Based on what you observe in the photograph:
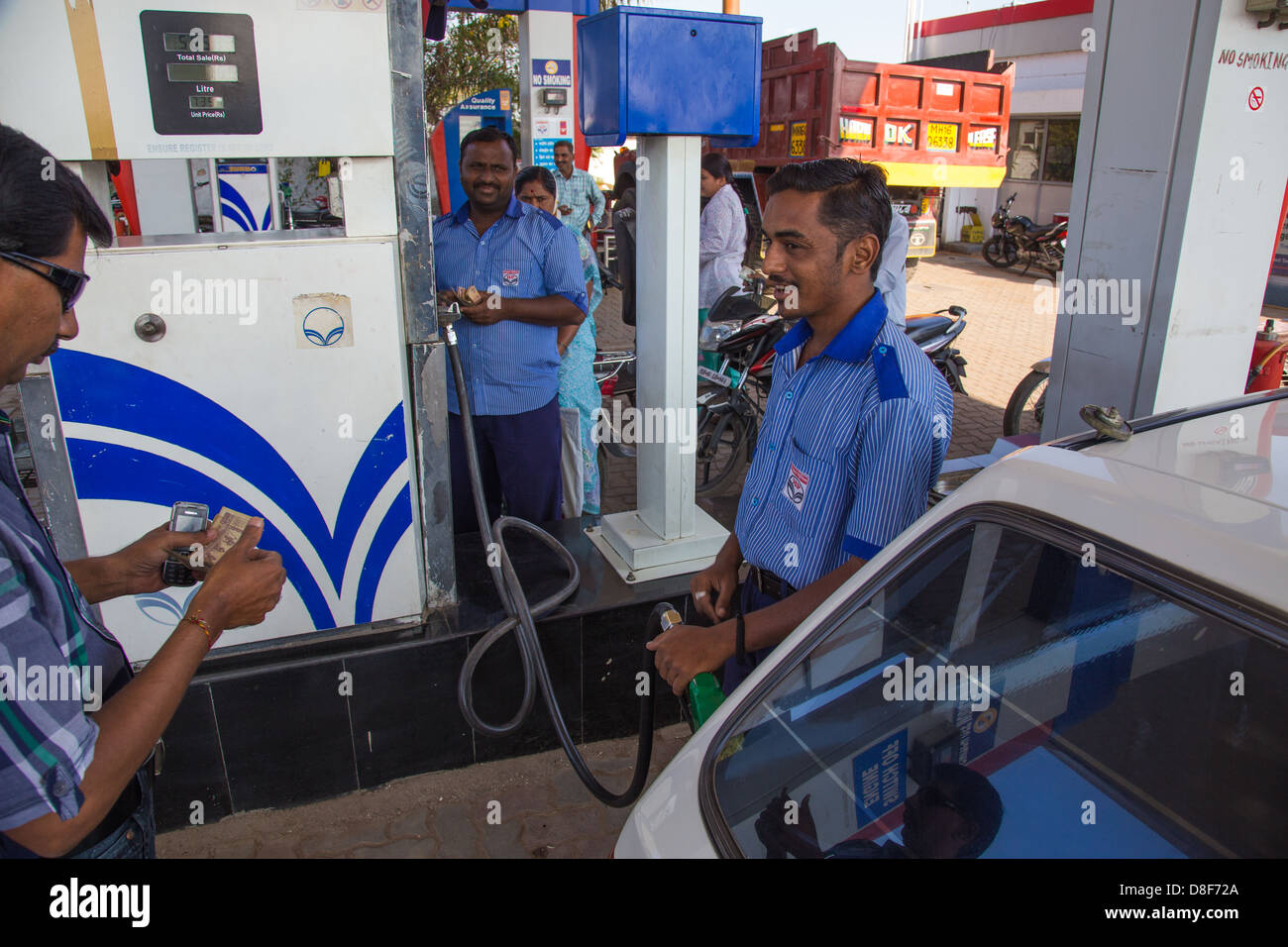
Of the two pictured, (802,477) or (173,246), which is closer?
(802,477)

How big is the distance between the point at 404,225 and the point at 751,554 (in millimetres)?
1494

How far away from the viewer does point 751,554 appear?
2.25 metres

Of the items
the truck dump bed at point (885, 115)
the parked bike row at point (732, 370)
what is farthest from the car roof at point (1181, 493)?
the truck dump bed at point (885, 115)

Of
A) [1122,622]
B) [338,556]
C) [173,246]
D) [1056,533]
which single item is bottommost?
[338,556]

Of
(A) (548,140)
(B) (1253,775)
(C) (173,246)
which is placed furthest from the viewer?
(A) (548,140)

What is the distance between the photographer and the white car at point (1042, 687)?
1063mm

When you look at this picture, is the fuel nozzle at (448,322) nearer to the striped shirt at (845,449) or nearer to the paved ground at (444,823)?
the striped shirt at (845,449)

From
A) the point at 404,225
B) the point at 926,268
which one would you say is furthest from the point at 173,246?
the point at 926,268

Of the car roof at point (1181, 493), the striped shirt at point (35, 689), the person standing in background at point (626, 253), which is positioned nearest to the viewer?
the car roof at point (1181, 493)

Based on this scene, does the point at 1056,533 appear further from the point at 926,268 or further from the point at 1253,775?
the point at 926,268

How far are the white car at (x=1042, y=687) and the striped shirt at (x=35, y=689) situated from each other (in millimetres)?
801

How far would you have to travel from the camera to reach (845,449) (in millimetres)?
1940

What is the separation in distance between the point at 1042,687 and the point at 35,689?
1321mm

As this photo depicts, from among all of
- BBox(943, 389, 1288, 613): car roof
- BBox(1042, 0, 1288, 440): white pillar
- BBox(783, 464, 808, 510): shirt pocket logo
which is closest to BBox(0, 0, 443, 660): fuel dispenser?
BBox(783, 464, 808, 510): shirt pocket logo
